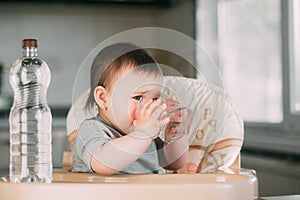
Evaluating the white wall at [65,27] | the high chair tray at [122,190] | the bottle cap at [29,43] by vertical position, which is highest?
the white wall at [65,27]

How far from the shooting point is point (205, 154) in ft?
3.60

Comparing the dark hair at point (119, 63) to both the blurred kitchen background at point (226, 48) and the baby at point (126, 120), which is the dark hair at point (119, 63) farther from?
the blurred kitchen background at point (226, 48)

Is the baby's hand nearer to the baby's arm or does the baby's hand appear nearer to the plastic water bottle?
the baby's arm

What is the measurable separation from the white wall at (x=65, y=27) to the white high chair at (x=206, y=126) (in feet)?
7.55

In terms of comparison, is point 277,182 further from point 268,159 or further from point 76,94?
point 76,94

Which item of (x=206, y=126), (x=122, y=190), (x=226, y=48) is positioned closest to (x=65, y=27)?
(x=226, y=48)

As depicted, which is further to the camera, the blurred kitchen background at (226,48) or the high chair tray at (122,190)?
the blurred kitchen background at (226,48)

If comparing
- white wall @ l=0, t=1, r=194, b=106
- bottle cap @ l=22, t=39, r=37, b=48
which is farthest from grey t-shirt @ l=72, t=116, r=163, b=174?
white wall @ l=0, t=1, r=194, b=106

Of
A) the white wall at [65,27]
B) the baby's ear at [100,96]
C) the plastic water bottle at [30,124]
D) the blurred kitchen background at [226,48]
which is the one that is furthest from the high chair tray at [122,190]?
the white wall at [65,27]

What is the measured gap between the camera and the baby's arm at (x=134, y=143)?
0.78 metres

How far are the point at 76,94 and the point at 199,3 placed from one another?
266 cm

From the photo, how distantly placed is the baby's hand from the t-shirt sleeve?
70 millimetres

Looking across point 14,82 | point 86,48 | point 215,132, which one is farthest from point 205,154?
point 86,48

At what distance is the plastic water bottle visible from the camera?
77 cm
